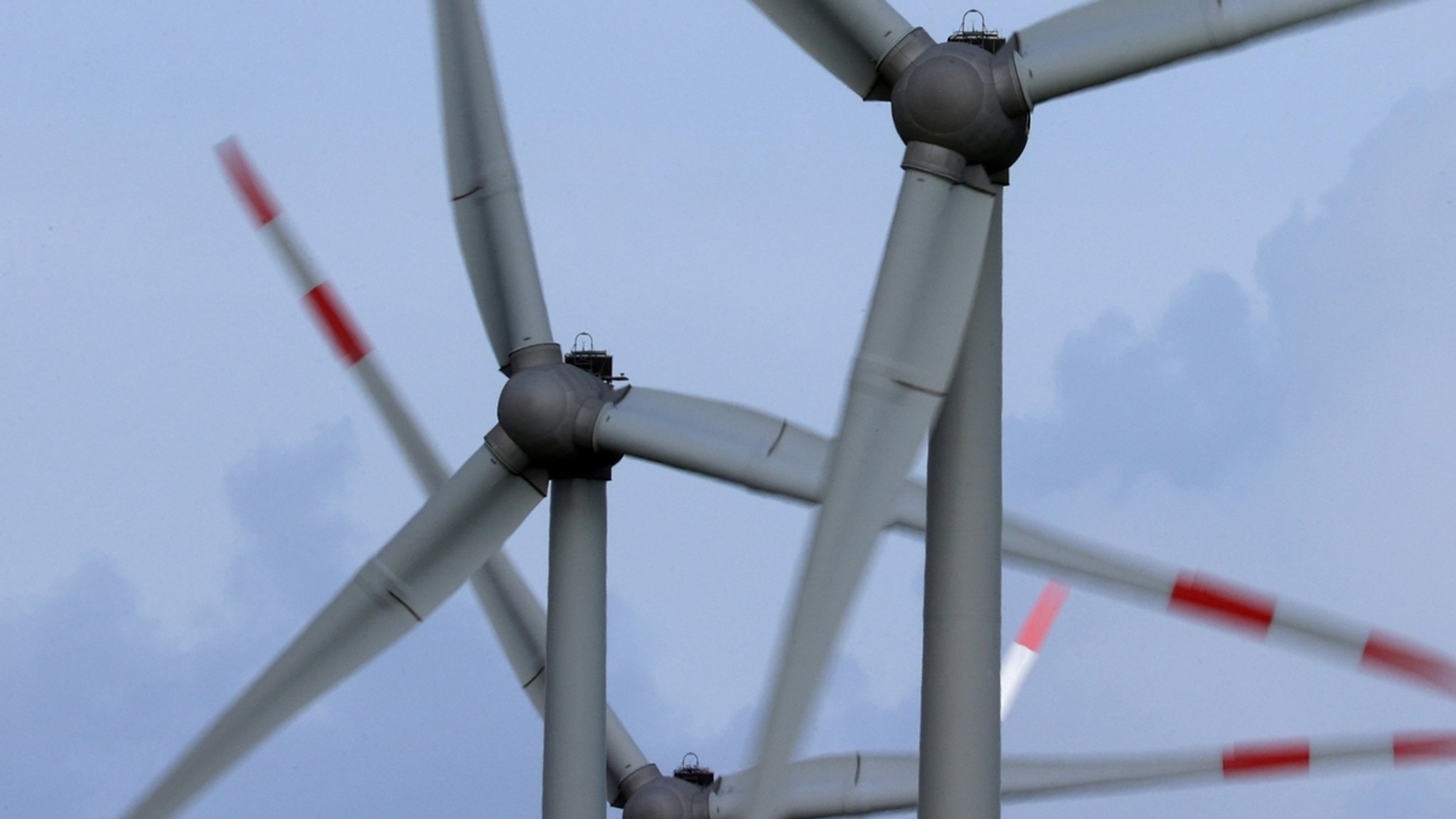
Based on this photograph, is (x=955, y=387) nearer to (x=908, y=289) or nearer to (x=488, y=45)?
(x=908, y=289)

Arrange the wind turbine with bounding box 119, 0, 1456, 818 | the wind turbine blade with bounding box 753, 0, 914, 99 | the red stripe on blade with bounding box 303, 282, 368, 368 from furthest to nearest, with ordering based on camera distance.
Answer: the red stripe on blade with bounding box 303, 282, 368, 368 → the wind turbine blade with bounding box 753, 0, 914, 99 → the wind turbine with bounding box 119, 0, 1456, 818

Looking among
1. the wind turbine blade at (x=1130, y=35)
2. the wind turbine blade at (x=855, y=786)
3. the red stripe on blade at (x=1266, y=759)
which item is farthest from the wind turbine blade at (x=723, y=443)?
the wind turbine blade at (x=855, y=786)

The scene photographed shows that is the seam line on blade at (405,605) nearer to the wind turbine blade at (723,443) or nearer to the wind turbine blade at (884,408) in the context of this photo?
the wind turbine blade at (723,443)

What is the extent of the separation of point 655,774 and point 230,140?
41.4 ft

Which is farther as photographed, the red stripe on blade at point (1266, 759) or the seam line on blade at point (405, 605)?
the seam line on blade at point (405, 605)

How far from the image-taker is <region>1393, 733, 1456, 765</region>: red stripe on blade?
105 ft

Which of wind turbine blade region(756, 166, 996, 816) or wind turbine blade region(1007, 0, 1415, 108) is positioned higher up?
wind turbine blade region(1007, 0, 1415, 108)

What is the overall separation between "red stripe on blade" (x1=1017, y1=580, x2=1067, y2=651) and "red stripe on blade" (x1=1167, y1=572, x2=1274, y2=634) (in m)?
11.3

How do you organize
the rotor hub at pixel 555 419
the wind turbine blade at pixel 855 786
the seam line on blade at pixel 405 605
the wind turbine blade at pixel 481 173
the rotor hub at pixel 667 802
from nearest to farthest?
the rotor hub at pixel 555 419 → the wind turbine blade at pixel 481 173 → the seam line on blade at pixel 405 605 → the wind turbine blade at pixel 855 786 → the rotor hub at pixel 667 802

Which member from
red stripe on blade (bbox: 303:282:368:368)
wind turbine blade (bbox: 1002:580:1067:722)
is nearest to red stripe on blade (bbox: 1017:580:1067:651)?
wind turbine blade (bbox: 1002:580:1067:722)

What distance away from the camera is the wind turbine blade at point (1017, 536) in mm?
28969

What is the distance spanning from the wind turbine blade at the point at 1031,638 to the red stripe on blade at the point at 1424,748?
28.2ft

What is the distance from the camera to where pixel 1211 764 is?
1436 inches

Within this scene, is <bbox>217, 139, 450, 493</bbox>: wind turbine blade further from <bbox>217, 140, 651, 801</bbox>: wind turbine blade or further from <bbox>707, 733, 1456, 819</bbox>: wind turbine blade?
<bbox>707, 733, 1456, 819</bbox>: wind turbine blade
